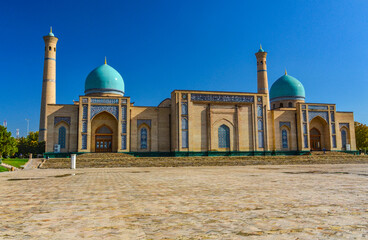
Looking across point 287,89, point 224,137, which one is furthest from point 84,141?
point 287,89

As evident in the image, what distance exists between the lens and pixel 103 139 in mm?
26875

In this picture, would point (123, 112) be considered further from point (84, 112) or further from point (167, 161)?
point (167, 161)

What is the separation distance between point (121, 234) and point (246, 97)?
26974mm

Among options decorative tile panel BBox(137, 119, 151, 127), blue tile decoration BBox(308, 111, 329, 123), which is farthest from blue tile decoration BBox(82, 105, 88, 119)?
blue tile decoration BBox(308, 111, 329, 123)

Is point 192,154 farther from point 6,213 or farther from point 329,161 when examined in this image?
point 6,213

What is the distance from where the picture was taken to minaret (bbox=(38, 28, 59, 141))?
30938mm

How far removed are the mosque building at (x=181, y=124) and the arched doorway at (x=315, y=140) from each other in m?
0.05

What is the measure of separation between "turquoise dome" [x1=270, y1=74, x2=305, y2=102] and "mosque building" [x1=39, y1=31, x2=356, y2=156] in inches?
204

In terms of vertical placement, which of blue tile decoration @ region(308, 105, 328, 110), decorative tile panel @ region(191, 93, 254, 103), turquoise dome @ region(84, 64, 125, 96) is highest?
turquoise dome @ region(84, 64, 125, 96)

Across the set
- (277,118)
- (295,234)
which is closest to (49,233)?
(295,234)

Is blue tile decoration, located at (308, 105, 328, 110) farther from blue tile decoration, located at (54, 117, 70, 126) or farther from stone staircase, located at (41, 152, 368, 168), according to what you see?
blue tile decoration, located at (54, 117, 70, 126)

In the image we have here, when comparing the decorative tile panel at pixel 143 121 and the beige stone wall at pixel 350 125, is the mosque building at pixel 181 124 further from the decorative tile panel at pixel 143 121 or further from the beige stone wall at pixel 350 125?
the beige stone wall at pixel 350 125

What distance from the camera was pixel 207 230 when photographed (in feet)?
9.70

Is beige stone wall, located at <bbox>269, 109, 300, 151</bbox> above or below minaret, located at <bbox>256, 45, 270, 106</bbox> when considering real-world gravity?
below
